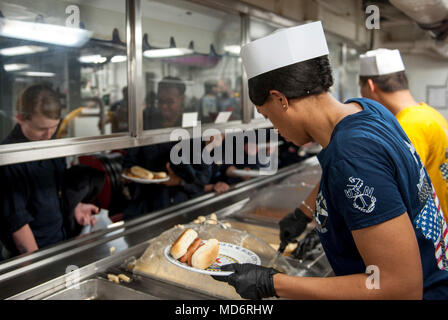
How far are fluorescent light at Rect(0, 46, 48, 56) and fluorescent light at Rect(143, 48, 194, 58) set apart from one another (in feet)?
1.75

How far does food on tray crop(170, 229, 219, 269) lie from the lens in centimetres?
113

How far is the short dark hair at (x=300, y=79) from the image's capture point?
0.87 meters

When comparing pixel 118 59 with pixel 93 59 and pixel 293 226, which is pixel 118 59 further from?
pixel 293 226

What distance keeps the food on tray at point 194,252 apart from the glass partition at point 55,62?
0.66 metres

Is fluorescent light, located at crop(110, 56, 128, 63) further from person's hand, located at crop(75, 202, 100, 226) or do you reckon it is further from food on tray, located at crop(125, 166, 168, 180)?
person's hand, located at crop(75, 202, 100, 226)

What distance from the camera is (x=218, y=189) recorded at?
244 cm

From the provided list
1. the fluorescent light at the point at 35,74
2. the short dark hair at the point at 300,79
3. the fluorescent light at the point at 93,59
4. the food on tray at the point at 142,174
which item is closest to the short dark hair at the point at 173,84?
the fluorescent light at the point at 93,59

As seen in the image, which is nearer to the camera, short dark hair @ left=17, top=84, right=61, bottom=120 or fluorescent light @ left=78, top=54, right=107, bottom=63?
short dark hair @ left=17, top=84, right=61, bottom=120

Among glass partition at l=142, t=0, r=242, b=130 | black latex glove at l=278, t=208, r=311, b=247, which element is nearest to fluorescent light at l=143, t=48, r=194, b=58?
glass partition at l=142, t=0, r=242, b=130

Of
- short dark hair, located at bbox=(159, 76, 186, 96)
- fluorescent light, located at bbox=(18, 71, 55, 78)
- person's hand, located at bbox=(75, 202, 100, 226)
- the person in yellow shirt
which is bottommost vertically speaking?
person's hand, located at bbox=(75, 202, 100, 226)

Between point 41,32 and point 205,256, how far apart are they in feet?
3.88

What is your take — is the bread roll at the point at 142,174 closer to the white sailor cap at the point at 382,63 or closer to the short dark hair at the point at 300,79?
the white sailor cap at the point at 382,63
